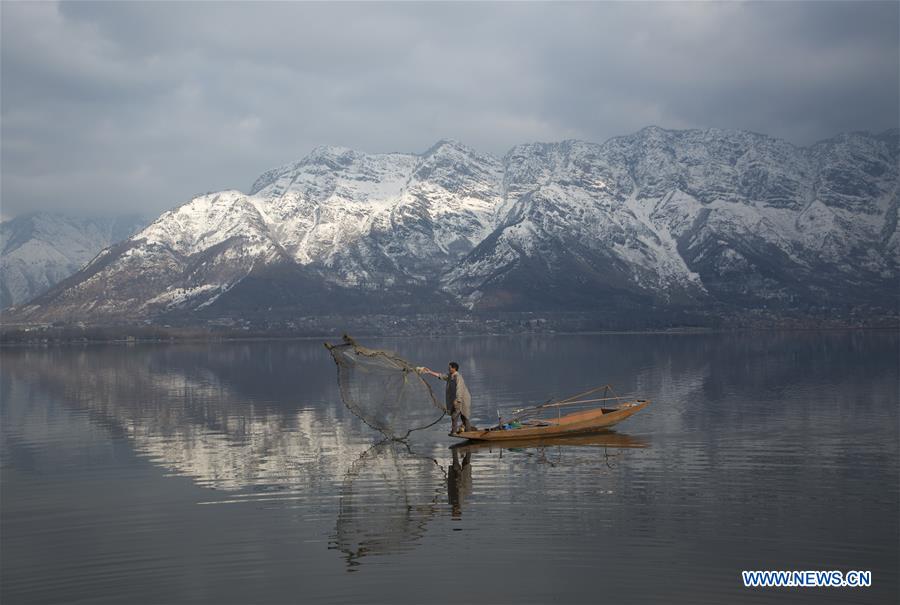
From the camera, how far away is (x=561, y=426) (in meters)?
49.7

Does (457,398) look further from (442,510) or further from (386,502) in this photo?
(442,510)

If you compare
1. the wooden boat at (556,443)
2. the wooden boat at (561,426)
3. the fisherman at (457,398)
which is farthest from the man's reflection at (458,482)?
the fisherman at (457,398)

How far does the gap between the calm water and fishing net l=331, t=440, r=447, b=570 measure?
145 millimetres

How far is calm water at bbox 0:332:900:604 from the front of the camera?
24328 mm

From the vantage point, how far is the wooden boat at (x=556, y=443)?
4703 centimetres

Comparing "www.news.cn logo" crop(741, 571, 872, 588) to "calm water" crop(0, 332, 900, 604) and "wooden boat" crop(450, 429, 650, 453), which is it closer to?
"calm water" crop(0, 332, 900, 604)

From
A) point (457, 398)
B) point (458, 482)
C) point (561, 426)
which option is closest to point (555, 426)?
point (561, 426)

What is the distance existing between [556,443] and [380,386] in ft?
33.1

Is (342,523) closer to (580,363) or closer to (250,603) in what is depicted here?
(250,603)

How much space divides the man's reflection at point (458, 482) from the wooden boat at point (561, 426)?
235 cm

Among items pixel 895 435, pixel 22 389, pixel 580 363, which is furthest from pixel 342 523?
pixel 580 363

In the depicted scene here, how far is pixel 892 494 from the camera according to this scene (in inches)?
1312

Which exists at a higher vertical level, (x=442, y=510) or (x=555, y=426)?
(x=555, y=426)

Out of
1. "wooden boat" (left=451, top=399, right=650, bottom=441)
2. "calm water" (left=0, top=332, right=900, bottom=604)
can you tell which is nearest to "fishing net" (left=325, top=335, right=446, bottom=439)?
"calm water" (left=0, top=332, right=900, bottom=604)
